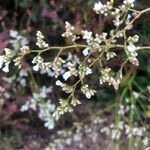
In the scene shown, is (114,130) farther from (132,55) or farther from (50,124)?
(132,55)

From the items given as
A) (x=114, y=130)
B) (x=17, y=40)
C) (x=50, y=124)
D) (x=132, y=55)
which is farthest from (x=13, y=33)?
(x=132, y=55)

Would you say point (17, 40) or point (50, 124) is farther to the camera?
point (50, 124)

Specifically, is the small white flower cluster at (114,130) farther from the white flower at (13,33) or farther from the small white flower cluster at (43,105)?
the white flower at (13,33)

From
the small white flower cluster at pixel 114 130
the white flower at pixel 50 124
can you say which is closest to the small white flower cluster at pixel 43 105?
the white flower at pixel 50 124

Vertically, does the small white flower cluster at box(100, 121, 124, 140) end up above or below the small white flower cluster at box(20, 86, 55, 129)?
below

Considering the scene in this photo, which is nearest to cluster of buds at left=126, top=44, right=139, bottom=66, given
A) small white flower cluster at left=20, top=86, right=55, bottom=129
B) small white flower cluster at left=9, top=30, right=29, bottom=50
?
small white flower cluster at left=9, top=30, right=29, bottom=50

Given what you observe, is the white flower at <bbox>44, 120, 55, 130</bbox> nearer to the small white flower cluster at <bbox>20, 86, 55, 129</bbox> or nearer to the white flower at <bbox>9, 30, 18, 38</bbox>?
the small white flower cluster at <bbox>20, 86, 55, 129</bbox>

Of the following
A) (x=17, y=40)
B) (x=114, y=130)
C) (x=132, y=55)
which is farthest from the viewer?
(x=114, y=130)
